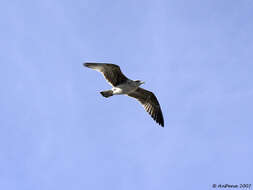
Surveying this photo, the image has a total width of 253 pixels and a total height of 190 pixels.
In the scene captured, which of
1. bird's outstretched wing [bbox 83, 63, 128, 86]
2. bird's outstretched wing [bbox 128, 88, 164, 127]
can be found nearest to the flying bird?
bird's outstretched wing [bbox 83, 63, 128, 86]

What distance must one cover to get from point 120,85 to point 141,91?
7.56ft

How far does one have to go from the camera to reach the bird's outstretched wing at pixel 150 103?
17.9 meters

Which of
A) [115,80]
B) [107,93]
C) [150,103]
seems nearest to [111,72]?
[115,80]

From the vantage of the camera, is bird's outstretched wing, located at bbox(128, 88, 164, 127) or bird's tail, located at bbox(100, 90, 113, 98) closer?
bird's tail, located at bbox(100, 90, 113, 98)

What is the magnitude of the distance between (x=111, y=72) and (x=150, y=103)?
12.4 feet

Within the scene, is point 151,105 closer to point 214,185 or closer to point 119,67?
point 119,67

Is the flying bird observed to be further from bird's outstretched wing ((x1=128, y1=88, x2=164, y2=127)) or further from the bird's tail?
bird's outstretched wing ((x1=128, y1=88, x2=164, y2=127))

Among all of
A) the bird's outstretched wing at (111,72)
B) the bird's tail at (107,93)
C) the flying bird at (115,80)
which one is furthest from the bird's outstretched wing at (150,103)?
the bird's tail at (107,93)

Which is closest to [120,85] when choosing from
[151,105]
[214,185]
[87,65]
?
[87,65]

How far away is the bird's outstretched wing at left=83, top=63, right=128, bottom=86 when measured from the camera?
15.1 metres

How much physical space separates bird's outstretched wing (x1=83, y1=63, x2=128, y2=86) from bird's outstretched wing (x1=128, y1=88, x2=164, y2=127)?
6.97ft

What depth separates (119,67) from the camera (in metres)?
15.3

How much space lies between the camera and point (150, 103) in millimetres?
18406

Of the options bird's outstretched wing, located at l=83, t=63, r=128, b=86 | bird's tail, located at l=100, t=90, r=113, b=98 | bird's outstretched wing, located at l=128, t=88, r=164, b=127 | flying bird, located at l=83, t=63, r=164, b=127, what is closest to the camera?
bird's outstretched wing, located at l=83, t=63, r=128, b=86
